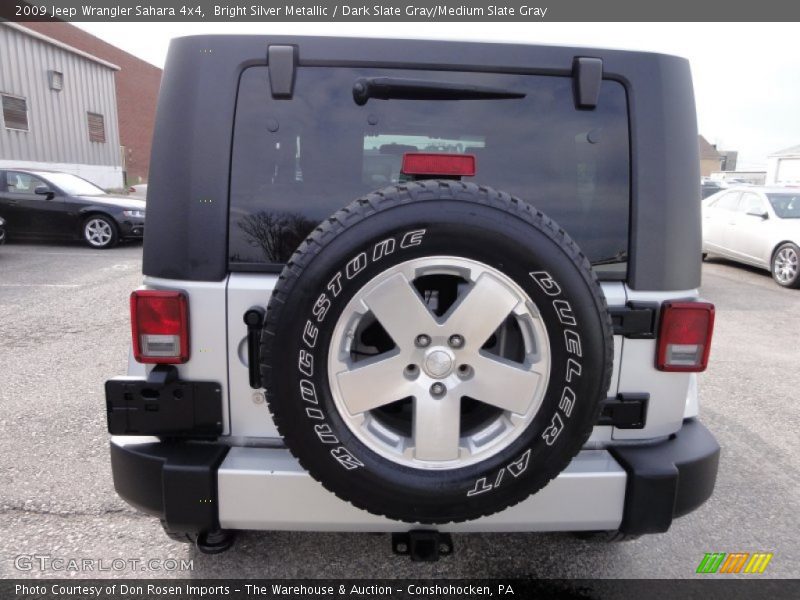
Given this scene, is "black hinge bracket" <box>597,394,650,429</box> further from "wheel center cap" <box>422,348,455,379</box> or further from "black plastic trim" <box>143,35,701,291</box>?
"wheel center cap" <box>422,348,455,379</box>

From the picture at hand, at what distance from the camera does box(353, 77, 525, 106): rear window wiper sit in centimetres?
178

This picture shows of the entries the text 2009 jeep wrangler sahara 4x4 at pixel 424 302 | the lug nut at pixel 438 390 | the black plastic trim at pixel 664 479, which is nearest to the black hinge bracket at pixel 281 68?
the text 2009 jeep wrangler sahara 4x4 at pixel 424 302

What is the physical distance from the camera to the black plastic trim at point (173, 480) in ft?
5.81

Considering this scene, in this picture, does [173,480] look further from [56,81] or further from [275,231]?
[56,81]

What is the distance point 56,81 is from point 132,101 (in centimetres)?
1417

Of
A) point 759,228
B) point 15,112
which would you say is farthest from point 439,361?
point 15,112

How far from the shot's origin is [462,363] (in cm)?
161

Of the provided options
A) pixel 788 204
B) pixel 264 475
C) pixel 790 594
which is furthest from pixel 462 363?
pixel 788 204

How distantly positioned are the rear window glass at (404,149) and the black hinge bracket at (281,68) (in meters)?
0.03

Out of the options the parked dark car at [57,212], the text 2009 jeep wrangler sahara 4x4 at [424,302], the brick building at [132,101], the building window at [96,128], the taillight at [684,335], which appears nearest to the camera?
the text 2009 jeep wrangler sahara 4x4 at [424,302]

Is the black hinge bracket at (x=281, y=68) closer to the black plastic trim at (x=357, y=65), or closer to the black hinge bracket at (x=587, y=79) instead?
the black plastic trim at (x=357, y=65)

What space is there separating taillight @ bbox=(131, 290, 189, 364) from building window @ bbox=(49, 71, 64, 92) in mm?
19756

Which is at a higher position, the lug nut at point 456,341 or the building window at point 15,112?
the building window at point 15,112

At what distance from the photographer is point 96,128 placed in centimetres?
2022
